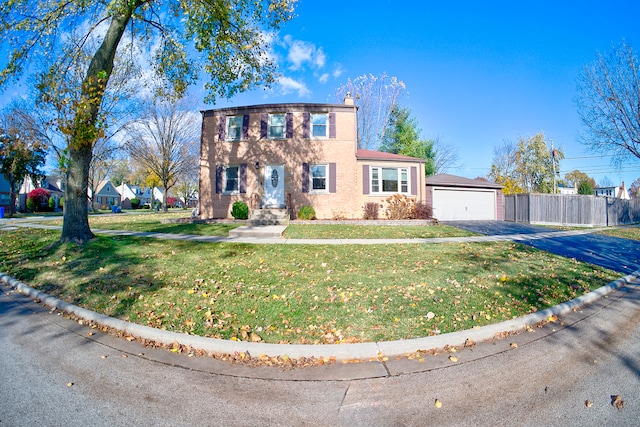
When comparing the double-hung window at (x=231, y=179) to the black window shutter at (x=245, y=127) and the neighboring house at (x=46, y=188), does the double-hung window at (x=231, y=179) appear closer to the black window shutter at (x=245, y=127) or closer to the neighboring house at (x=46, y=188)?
the black window shutter at (x=245, y=127)

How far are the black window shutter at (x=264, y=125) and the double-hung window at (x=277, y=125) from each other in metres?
0.23

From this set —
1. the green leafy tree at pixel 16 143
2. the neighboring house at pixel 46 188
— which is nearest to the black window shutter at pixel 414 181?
the green leafy tree at pixel 16 143

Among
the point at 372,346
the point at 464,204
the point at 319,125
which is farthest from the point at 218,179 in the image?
the point at 464,204

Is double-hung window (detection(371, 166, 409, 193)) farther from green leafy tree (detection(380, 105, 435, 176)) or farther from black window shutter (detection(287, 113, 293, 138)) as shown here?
green leafy tree (detection(380, 105, 435, 176))

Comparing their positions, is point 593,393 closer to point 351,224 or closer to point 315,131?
point 351,224

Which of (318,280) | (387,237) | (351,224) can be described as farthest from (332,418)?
(351,224)

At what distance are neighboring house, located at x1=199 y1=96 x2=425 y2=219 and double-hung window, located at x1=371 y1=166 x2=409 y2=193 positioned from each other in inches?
2.4

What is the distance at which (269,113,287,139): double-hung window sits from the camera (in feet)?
57.5

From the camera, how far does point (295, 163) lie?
56.5 ft

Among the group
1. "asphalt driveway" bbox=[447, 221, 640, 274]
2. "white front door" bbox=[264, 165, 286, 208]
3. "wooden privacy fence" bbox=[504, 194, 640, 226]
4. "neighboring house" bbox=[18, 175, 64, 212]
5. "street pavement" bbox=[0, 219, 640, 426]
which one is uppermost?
"neighboring house" bbox=[18, 175, 64, 212]

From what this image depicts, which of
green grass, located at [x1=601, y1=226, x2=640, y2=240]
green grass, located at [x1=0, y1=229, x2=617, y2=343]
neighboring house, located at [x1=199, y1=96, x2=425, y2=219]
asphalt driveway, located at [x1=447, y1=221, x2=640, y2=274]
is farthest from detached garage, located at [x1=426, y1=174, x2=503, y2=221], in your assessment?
green grass, located at [x1=0, y1=229, x2=617, y2=343]

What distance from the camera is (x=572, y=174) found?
200 ft

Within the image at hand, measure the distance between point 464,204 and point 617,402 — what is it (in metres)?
20.4

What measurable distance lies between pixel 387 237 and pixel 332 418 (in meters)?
8.83
